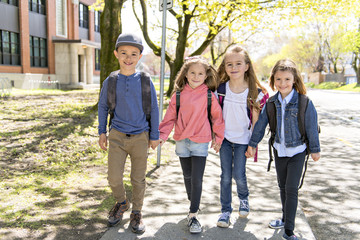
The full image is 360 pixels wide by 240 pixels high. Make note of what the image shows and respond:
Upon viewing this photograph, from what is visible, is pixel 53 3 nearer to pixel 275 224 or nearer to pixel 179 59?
pixel 179 59

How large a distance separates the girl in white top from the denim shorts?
0.30 metres

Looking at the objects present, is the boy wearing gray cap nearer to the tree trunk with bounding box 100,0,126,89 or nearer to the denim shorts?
the denim shorts

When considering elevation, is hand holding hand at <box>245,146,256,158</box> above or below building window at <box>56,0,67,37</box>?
below

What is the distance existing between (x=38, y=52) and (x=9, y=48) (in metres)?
3.24

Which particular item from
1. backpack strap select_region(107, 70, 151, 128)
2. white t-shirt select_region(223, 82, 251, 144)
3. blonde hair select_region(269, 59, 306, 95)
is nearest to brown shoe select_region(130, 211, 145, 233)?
backpack strap select_region(107, 70, 151, 128)

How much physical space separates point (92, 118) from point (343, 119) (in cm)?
916

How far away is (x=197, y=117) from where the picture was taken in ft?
11.2

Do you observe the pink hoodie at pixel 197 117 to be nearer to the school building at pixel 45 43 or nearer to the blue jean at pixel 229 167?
the blue jean at pixel 229 167

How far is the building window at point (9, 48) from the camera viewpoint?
22500 mm

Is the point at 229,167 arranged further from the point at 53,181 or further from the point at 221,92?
the point at 53,181

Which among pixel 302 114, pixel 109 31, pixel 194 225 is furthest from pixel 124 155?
pixel 109 31

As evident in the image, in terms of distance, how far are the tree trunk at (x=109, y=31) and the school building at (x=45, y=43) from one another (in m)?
13.3

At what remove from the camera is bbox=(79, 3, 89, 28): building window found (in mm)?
31953

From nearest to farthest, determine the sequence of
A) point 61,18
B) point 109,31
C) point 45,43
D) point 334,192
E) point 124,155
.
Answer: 1. point 124,155
2. point 334,192
3. point 109,31
4. point 45,43
5. point 61,18
